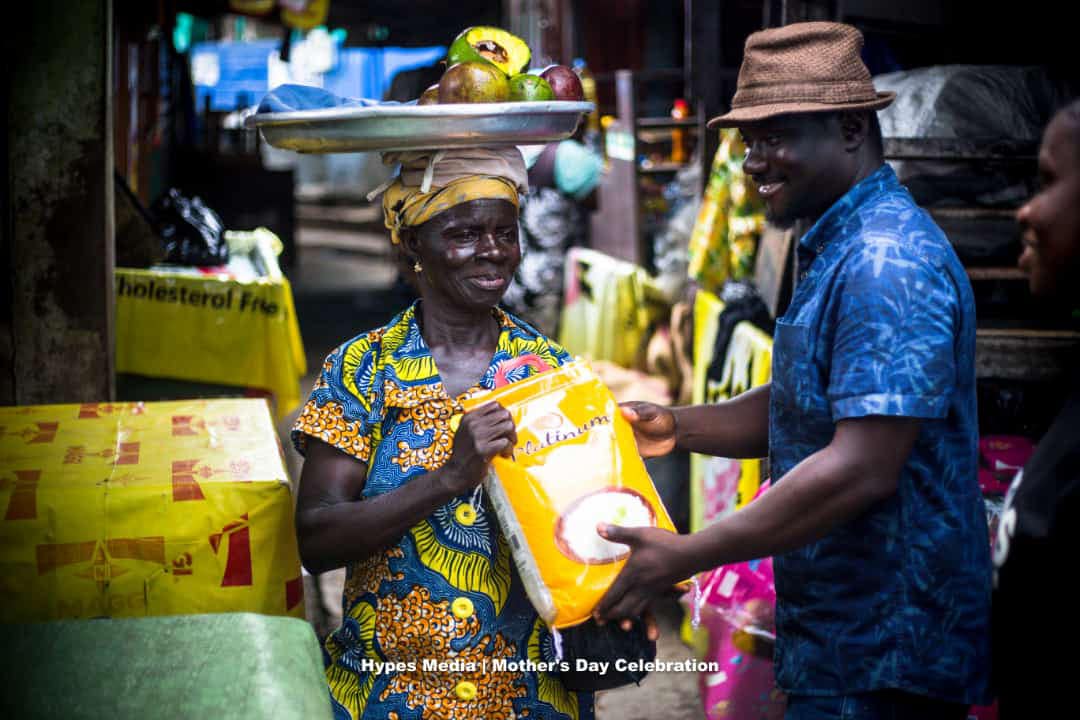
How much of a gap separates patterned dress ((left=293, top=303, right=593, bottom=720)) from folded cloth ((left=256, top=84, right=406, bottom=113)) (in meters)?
0.51

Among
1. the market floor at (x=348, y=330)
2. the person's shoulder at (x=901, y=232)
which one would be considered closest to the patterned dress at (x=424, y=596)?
the person's shoulder at (x=901, y=232)

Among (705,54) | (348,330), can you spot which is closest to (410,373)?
(705,54)

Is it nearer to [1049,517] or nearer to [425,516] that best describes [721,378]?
[425,516]

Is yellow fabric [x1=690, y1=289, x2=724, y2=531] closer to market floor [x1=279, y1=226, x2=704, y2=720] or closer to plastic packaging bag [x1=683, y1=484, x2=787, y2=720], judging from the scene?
market floor [x1=279, y1=226, x2=704, y2=720]

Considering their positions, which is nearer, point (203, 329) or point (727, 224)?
point (203, 329)

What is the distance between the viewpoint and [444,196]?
2.29m

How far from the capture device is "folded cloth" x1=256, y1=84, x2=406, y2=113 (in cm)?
224

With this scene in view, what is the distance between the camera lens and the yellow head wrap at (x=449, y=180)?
229 centimetres

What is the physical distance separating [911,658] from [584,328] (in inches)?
242

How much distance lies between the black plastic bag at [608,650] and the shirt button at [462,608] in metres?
0.19

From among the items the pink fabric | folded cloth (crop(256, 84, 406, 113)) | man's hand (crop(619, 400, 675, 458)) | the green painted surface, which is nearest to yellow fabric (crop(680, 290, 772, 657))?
the pink fabric

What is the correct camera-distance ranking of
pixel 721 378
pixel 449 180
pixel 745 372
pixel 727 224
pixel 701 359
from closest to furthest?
pixel 449 180
pixel 745 372
pixel 721 378
pixel 701 359
pixel 727 224

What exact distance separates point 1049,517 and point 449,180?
129 centimetres

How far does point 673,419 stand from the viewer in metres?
2.51
